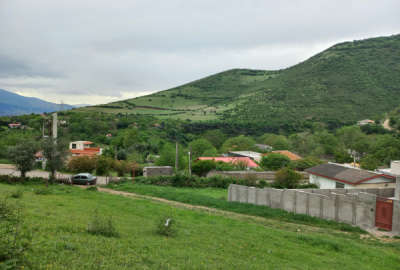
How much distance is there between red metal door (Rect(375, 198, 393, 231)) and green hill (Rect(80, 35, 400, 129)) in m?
84.4

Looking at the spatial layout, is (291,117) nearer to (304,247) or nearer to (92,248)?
(304,247)

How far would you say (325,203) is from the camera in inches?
789

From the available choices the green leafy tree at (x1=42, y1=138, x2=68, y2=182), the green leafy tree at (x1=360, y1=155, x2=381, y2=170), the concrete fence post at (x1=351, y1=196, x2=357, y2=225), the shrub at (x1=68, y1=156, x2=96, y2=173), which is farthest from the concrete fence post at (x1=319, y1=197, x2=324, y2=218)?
the green leafy tree at (x1=360, y1=155, x2=381, y2=170)

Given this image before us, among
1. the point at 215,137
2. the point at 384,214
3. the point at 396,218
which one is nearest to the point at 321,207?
the point at 384,214

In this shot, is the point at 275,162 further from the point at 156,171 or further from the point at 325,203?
the point at 325,203

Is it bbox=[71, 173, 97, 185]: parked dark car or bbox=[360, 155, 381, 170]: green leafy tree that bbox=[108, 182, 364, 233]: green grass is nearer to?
bbox=[71, 173, 97, 185]: parked dark car

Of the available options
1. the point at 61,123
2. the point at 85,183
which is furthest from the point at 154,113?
the point at 85,183

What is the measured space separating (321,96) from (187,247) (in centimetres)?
10836

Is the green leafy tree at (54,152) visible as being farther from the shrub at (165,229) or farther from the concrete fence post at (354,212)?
the concrete fence post at (354,212)

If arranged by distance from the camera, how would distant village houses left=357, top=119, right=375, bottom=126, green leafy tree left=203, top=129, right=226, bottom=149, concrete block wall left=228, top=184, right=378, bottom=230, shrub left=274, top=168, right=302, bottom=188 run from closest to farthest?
concrete block wall left=228, top=184, right=378, bottom=230, shrub left=274, top=168, right=302, bottom=188, green leafy tree left=203, top=129, right=226, bottom=149, distant village houses left=357, top=119, right=375, bottom=126

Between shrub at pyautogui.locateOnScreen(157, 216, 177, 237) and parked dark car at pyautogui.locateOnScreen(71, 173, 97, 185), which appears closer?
shrub at pyautogui.locateOnScreen(157, 216, 177, 237)

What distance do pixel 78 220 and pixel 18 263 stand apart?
5775 mm

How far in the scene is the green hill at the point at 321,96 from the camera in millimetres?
103500

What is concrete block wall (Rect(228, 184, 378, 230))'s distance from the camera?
1847 cm
